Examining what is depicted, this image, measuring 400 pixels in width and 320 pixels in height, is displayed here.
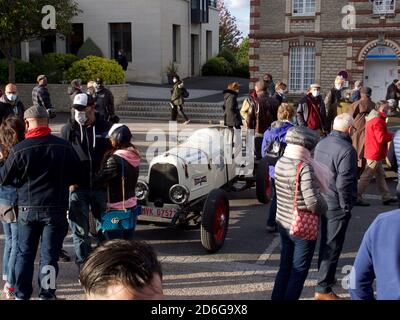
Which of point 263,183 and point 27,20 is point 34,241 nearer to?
point 263,183

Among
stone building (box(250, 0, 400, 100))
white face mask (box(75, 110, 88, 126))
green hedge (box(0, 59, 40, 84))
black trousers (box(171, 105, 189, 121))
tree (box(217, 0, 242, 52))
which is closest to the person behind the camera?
white face mask (box(75, 110, 88, 126))

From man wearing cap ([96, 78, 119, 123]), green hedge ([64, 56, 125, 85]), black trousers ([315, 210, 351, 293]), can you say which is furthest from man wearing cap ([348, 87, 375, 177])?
green hedge ([64, 56, 125, 85])

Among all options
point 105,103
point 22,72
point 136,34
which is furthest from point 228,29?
point 105,103

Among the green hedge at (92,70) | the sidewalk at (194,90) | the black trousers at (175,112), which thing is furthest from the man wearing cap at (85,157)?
the sidewalk at (194,90)

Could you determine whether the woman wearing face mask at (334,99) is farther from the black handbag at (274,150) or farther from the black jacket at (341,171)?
the black jacket at (341,171)

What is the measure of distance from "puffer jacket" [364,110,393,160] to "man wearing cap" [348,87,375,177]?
682mm

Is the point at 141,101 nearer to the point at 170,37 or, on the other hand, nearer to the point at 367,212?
the point at 170,37

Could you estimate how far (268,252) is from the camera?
699 cm

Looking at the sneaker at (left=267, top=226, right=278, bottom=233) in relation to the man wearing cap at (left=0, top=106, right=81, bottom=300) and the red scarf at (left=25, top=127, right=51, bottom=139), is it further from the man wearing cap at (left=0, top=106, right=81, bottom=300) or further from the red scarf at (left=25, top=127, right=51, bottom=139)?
the red scarf at (left=25, top=127, right=51, bottom=139)

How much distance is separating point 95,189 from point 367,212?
5068mm

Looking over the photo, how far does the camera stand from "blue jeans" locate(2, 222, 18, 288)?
5.09 m

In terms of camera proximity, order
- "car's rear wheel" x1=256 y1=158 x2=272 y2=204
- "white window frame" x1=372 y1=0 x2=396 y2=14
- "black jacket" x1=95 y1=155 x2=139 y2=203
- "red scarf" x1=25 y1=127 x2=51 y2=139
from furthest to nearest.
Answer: "white window frame" x1=372 y1=0 x2=396 y2=14
"car's rear wheel" x1=256 y1=158 x2=272 y2=204
"black jacket" x1=95 y1=155 x2=139 y2=203
"red scarf" x1=25 y1=127 x2=51 y2=139

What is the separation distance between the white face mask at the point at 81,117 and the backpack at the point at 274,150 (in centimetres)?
268
